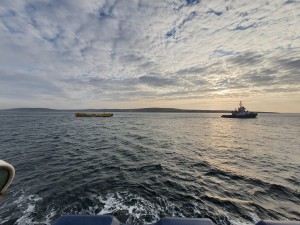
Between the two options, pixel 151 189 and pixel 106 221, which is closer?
pixel 106 221

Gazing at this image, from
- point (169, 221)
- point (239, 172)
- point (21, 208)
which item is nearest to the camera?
point (169, 221)

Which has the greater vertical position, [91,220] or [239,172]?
[91,220]

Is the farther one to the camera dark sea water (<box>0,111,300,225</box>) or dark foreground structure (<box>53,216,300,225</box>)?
dark sea water (<box>0,111,300,225</box>)

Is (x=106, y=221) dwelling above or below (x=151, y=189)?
above

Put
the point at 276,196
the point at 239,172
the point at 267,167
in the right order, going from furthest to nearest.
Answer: the point at 267,167
the point at 239,172
the point at 276,196

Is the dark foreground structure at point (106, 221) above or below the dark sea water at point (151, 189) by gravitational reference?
above

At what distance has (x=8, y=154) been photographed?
62.5ft

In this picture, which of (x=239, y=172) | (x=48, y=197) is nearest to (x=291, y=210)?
(x=239, y=172)

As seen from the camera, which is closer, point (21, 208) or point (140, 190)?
point (21, 208)

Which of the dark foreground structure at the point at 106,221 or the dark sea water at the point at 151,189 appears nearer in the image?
the dark foreground structure at the point at 106,221

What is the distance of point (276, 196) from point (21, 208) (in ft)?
47.2

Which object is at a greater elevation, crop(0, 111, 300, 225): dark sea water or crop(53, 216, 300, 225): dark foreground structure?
crop(53, 216, 300, 225): dark foreground structure

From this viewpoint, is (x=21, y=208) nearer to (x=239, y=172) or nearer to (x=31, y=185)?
(x=31, y=185)

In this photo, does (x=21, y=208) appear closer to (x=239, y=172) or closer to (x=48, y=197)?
(x=48, y=197)
